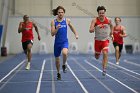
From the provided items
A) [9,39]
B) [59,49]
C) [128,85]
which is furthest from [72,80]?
[9,39]

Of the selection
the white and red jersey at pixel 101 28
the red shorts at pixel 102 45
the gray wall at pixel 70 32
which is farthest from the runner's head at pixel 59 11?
the gray wall at pixel 70 32

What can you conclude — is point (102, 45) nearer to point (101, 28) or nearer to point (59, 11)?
point (101, 28)

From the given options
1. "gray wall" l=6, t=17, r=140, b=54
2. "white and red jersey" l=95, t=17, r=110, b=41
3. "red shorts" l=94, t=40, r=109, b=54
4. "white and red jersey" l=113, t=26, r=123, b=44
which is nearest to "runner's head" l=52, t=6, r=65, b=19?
"white and red jersey" l=95, t=17, r=110, b=41

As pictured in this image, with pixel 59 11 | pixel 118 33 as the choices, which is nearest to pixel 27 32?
pixel 118 33

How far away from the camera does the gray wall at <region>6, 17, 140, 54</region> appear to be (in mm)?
26188

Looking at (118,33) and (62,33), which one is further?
(118,33)

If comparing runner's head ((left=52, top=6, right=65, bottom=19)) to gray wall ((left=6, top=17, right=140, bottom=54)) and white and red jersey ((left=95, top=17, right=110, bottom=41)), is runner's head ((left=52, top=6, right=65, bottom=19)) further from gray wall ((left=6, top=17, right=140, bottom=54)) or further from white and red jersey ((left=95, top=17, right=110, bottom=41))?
gray wall ((left=6, top=17, right=140, bottom=54))

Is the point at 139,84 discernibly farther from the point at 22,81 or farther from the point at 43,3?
the point at 43,3

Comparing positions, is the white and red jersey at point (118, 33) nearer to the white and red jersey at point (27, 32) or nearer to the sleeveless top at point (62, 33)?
the white and red jersey at point (27, 32)

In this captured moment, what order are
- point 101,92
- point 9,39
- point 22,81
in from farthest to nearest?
point 9,39 < point 22,81 < point 101,92

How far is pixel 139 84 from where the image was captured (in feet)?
29.6

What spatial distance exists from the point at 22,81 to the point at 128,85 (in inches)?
105

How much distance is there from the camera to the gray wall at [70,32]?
26188mm

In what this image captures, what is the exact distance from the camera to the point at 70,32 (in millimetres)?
26656
